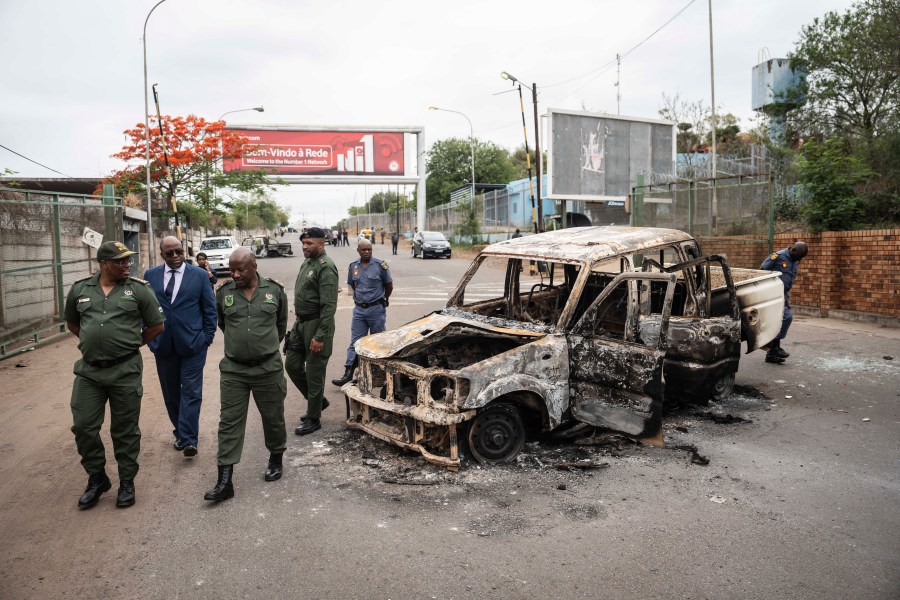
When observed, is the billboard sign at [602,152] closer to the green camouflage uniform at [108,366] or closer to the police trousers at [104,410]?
the green camouflage uniform at [108,366]

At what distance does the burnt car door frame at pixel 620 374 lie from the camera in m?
4.94

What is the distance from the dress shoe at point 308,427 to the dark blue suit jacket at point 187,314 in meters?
1.11

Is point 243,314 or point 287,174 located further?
point 287,174

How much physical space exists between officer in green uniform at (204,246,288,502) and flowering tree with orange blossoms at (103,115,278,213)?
19.1 m

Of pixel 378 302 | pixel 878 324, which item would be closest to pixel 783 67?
pixel 878 324

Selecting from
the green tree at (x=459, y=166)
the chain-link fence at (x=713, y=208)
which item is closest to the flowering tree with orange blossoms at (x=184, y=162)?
the chain-link fence at (x=713, y=208)

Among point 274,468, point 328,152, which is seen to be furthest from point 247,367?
point 328,152

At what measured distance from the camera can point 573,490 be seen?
14.7 ft

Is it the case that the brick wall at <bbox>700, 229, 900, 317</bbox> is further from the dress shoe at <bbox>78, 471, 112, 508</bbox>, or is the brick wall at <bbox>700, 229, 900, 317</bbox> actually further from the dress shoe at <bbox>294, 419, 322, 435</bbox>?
the dress shoe at <bbox>78, 471, 112, 508</bbox>

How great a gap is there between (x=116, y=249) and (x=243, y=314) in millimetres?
908

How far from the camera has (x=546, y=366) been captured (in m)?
5.01

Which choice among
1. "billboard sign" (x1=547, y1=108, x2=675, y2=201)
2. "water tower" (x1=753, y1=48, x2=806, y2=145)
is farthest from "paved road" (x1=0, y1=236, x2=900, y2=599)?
"water tower" (x1=753, y1=48, x2=806, y2=145)

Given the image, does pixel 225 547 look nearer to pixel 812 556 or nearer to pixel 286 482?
pixel 286 482

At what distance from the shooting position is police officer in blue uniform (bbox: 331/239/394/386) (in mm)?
7402
